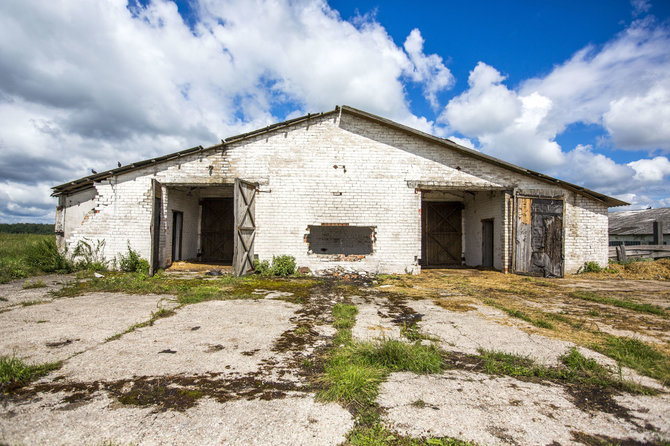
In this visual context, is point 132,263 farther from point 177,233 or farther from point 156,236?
point 177,233

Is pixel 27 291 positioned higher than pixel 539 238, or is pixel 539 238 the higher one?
pixel 539 238

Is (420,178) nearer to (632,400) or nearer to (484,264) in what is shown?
(484,264)

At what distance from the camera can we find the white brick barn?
9.86 m

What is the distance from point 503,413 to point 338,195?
818 centimetres

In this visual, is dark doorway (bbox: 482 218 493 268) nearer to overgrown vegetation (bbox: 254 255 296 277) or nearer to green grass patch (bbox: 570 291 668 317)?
green grass patch (bbox: 570 291 668 317)

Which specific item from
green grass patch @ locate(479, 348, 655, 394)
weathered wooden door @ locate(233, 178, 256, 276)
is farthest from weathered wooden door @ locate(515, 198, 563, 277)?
weathered wooden door @ locate(233, 178, 256, 276)

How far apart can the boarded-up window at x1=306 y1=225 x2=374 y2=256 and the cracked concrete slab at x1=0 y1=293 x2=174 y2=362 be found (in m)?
6.58

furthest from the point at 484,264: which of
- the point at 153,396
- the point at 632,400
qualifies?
the point at 153,396

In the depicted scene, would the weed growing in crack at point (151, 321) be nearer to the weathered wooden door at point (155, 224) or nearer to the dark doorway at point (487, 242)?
the weathered wooden door at point (155, 224)

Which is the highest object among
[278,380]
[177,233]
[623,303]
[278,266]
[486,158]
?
[486,158]

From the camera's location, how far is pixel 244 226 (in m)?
9.45

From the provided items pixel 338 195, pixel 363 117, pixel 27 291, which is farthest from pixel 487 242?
pixel 27 291

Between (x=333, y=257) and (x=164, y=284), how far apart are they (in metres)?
4.86

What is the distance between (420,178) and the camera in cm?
1028
